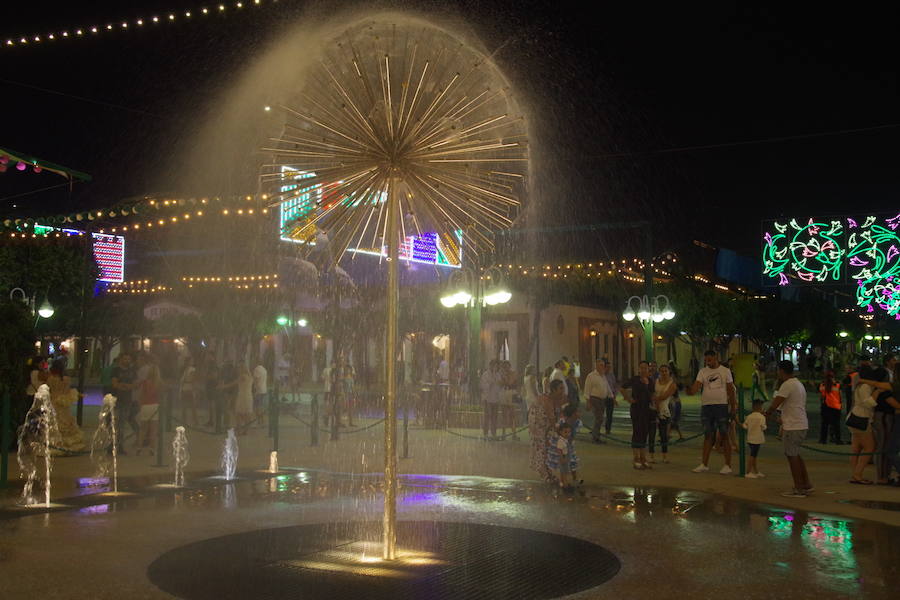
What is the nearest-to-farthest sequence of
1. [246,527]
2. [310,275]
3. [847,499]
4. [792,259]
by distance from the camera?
1. [246,527]
2. [847,499]
3. [792,259]
4. [310,275]

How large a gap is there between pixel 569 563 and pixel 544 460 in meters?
4.39

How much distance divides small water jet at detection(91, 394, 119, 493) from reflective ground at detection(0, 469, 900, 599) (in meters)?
1.04

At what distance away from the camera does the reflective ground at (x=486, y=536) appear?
259 inches

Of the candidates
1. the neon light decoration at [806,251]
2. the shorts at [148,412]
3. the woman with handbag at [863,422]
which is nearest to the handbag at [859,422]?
the woman with handbag at [863,422]

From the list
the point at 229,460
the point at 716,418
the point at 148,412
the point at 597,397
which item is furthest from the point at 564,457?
the point at 148,412

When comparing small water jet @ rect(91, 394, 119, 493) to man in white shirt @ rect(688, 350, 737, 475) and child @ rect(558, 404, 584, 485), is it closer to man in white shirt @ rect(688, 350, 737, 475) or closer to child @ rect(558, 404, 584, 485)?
child @ rect(558, 404, 584, 485)

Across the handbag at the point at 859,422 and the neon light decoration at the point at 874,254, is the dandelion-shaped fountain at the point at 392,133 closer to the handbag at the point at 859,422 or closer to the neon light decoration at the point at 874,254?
the handbag at the point at 859,422

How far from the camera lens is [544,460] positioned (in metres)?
11.7

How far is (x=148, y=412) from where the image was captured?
614 inches

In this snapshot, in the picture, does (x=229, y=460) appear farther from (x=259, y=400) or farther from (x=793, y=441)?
(x=793, y=441)

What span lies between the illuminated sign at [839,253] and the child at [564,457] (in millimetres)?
11095

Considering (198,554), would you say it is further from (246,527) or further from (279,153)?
(279,153)

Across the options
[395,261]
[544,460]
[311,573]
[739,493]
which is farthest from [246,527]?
[739,493]

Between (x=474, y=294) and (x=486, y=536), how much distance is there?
15.2 meters
